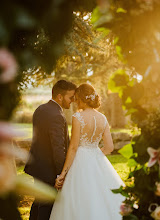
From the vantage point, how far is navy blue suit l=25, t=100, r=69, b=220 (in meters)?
4.18

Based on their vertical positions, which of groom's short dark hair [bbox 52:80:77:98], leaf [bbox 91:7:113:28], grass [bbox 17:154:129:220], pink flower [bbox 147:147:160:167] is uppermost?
leaf [bbox 91:7:113:28]

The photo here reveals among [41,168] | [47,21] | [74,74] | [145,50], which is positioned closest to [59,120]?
[41,168]

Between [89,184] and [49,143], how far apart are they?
808 mm

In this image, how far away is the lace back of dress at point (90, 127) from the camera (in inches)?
171

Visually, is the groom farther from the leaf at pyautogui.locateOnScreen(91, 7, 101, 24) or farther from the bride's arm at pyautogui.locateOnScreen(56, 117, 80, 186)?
the leaf at pyautogui.locateOnScreen(91, 7, 101, 24)

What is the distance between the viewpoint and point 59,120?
4.27 metres

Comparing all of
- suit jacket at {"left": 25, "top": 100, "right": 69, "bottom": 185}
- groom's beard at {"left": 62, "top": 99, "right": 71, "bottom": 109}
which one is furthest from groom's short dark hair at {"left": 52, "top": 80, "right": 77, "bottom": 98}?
suit jacket at {"left": 25, "top": 100, "right": 69, "bottom": 185}

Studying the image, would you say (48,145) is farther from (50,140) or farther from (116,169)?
(116,169)

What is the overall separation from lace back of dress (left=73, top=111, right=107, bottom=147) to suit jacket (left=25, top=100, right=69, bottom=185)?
0.25m

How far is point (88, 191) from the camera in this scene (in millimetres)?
4219

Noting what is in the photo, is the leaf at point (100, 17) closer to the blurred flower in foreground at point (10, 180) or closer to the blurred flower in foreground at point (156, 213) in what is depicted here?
the blurred flower in foreground at point (10, 180)

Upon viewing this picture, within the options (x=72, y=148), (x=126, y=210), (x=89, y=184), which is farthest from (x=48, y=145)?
(x=126, y=210)

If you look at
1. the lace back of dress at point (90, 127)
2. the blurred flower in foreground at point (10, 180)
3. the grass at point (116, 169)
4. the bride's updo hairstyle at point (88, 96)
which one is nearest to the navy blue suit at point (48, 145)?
the lace back of dress at point (90, 127)

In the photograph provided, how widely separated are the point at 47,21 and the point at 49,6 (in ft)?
0.19
